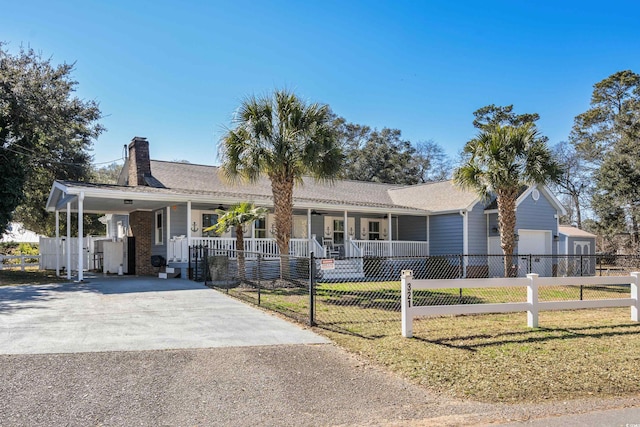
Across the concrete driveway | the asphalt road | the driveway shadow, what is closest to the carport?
the driveway shadow

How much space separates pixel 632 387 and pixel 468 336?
253 centimetres

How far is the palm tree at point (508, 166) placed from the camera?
18.3 metres

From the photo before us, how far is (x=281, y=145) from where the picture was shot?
→ 14.8 m

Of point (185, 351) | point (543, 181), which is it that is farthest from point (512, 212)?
point (185, 351)

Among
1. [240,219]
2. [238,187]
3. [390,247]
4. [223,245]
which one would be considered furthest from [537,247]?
[240,219]

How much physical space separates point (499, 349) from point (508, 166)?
505 inches

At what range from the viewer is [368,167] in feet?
153

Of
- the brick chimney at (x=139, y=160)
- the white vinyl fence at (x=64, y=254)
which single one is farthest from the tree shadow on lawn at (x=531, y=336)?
the white vinyl fence at (x=64, y=254)

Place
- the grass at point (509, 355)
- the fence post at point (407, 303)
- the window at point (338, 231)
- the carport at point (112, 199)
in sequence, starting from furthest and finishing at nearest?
1. the window at point (338, 231)
2. the carport at point (112, 199)
3. the fence post at point (407, 303)
4. the grass at point (509, 355)

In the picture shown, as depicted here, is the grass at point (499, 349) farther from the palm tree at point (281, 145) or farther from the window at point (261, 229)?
the window at point (261, 229)

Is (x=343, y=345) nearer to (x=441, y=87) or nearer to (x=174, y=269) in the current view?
(x=174, y=269)

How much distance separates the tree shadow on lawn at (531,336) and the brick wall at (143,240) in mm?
15269

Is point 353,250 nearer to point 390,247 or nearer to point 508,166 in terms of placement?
point 390,247

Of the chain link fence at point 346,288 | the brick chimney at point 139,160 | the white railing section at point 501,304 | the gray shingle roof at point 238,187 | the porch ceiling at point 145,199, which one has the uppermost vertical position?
the brick chimney at point 139,160
